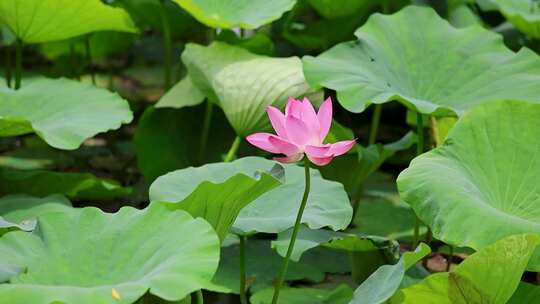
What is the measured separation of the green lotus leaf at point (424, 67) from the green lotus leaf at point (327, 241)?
296 mm

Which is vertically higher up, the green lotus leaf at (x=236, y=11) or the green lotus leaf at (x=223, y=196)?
the green lotus leaf at (x=223, y=196)

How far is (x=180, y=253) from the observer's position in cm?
133

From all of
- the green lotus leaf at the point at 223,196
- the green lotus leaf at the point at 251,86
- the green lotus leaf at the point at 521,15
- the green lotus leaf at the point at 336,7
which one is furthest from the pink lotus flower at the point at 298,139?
the green lotus leaf at the point at 521,15

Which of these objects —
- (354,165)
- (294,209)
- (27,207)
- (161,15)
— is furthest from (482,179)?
(161,15)

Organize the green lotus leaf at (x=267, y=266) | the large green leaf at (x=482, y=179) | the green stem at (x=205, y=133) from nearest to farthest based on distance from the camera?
the large green leaf at (x=482, y=179), the green lotus leaf at (x=267, y=266), the green stem at (x=205, y=133)

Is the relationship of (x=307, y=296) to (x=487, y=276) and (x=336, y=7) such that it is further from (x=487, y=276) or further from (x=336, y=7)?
(x=336, y=7)

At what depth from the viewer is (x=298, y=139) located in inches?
54.4

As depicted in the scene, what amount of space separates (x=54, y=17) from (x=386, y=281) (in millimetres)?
1076

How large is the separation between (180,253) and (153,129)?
1061 millimetres

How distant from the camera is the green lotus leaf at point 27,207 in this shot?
189 centimetres

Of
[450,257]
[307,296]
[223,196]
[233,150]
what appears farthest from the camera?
[233,150]

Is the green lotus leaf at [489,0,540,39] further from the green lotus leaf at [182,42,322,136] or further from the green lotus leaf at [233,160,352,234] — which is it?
the green lotus leaf at [233,160,352,234]

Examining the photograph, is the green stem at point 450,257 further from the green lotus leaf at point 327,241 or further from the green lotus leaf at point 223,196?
the green lotus leaf at point 223,196

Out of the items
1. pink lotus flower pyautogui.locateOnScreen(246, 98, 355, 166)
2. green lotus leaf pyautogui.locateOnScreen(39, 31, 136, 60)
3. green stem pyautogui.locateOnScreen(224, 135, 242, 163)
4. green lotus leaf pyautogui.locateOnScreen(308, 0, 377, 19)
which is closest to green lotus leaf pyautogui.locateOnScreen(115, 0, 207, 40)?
green lotus leaf pyautogui.locateOnScreen(39, 31, 136, 60)
